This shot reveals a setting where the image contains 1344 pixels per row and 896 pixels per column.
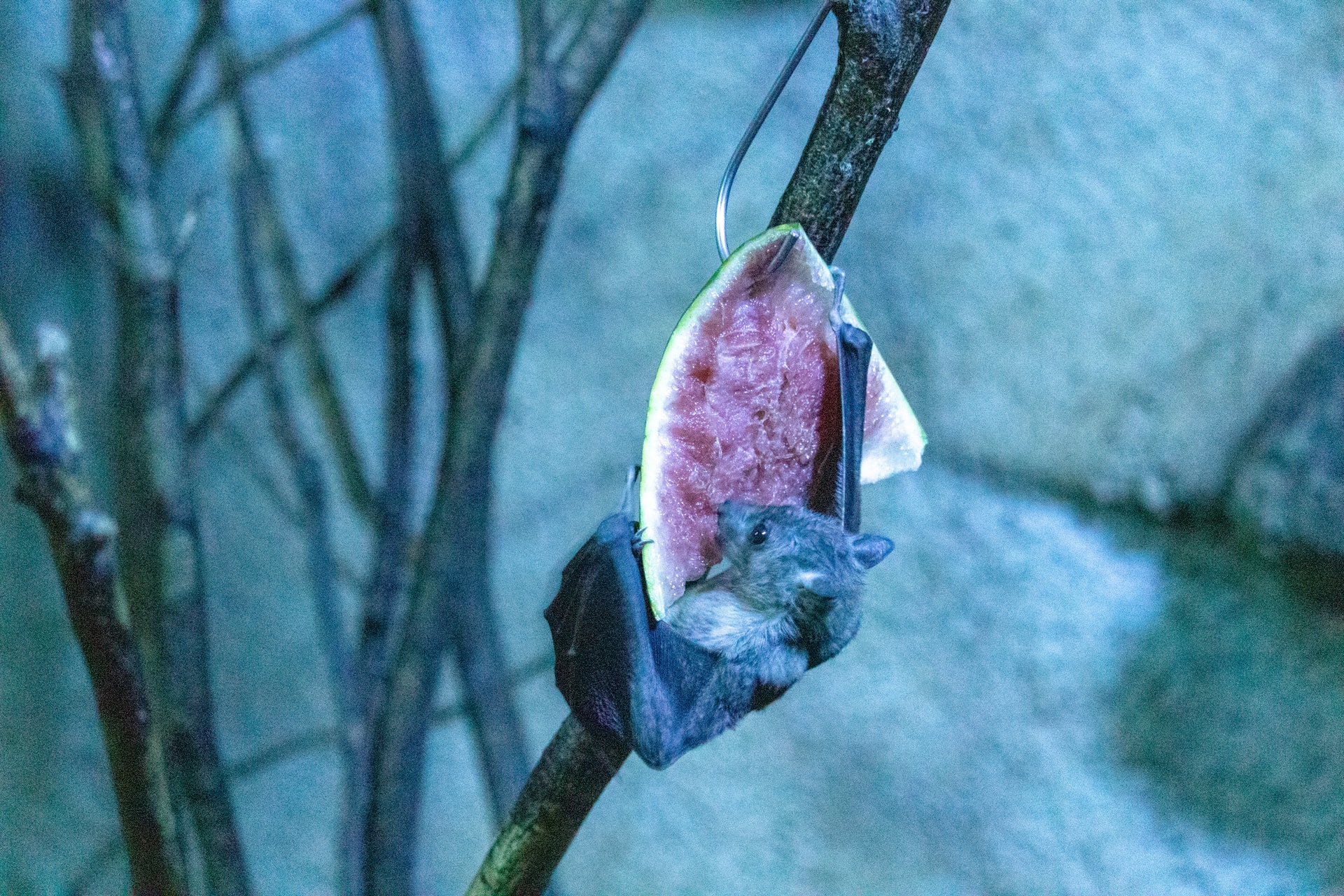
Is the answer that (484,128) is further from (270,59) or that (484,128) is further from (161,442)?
(161,442)

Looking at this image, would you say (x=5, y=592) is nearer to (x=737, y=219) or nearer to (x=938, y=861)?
(x=737, y=219)

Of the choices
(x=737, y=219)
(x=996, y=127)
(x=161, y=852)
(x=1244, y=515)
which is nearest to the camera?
(x=161, y=852)

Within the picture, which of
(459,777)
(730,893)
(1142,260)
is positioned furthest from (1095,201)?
(459,777)

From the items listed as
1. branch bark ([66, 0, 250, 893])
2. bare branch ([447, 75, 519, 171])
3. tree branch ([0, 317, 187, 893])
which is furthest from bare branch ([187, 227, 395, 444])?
tree branch ([0, 317, 187, 893])

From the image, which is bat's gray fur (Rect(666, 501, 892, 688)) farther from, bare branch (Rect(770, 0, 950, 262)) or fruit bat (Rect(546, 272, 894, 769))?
bare branch (Rect(770, 0, 950, 262))

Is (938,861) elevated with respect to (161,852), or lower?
lower

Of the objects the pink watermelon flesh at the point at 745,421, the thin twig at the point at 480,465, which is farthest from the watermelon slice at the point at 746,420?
the thin twig at the point at 480,465

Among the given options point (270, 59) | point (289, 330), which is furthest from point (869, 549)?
point (270, 59)
